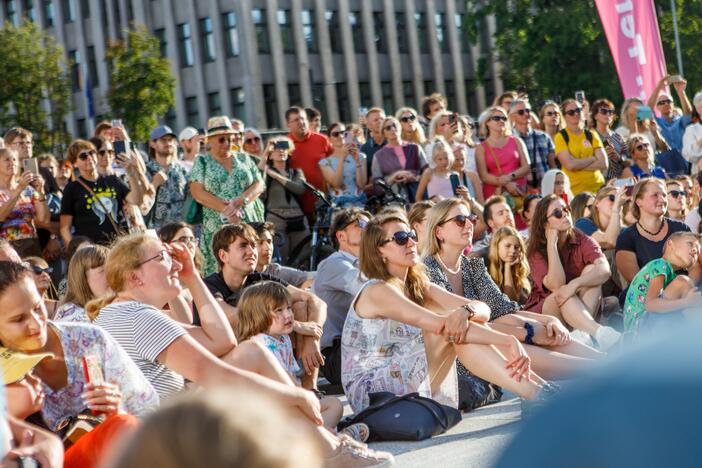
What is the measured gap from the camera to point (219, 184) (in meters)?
11.3

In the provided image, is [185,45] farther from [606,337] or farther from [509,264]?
[606,337]

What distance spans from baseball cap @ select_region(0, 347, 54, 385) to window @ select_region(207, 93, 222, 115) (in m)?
49.7

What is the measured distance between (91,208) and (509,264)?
3841mm

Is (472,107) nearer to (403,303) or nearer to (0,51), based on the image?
(0,51)

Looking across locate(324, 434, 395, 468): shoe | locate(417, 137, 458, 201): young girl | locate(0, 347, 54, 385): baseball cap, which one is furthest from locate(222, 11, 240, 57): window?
locate(0, 347, 54, 385): baseball cap

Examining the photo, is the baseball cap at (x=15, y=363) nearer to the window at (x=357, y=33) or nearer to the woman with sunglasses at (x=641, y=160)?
the woman with sunglasses at (x=641, y=160)

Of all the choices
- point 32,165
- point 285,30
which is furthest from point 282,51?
point 32,165

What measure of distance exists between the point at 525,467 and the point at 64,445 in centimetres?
373

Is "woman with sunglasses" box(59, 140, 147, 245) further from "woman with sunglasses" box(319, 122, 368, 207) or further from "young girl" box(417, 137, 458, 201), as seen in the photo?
"young girl" box(417, 137, 458, 201)

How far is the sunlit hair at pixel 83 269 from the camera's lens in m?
7.69

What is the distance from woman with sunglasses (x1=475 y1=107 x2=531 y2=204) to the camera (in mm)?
13383

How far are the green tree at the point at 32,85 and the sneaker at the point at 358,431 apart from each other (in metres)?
31.1

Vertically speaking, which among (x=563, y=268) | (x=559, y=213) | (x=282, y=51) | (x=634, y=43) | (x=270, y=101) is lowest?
(x=563, y=268)

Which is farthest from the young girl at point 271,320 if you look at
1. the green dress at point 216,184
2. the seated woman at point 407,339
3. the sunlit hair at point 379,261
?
the green dress at point 216,184
